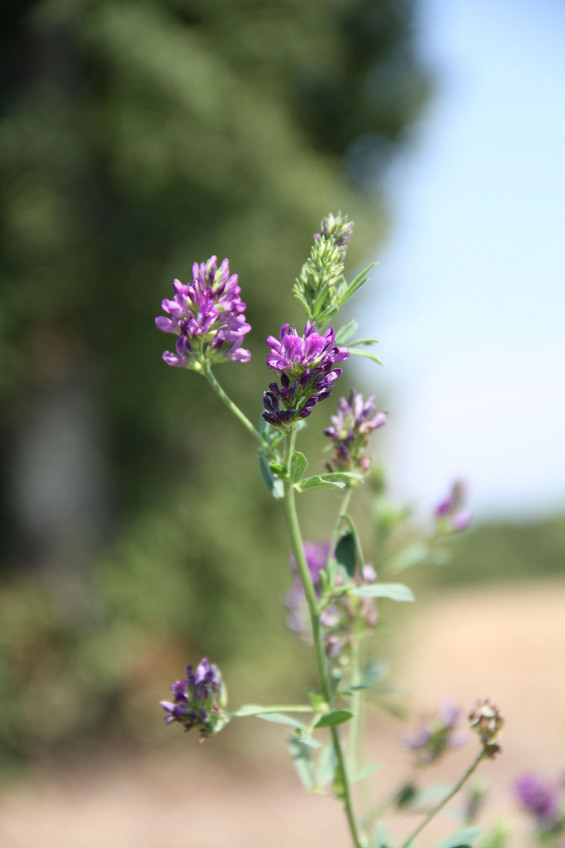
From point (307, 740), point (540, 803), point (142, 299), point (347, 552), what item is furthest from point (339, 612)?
point (142, 299)

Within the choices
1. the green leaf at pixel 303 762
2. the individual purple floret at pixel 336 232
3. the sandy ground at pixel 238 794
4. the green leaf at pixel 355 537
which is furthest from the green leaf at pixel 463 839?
the sandy ground at pixel 238 794

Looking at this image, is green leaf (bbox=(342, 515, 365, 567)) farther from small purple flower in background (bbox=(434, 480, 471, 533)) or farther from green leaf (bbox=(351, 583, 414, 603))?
small purple flower in background (bbox=(434, 480, 471, 533))

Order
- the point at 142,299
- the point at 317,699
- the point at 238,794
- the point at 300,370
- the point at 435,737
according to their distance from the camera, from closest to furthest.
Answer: the point at 300,370 < the point at 317,699 < the point at 435,737 < the point at 238,794 < the point at 142,299

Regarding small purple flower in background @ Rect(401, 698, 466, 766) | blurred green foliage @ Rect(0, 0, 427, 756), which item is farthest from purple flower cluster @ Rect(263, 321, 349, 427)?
blurred green foliage @ Rect(0, 0, 427, 756)

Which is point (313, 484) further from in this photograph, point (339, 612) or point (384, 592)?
point (339, 612)

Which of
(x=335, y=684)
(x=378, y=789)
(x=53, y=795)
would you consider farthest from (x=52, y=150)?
(x=335, y=684)

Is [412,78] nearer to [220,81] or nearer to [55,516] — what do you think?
[220,81]
